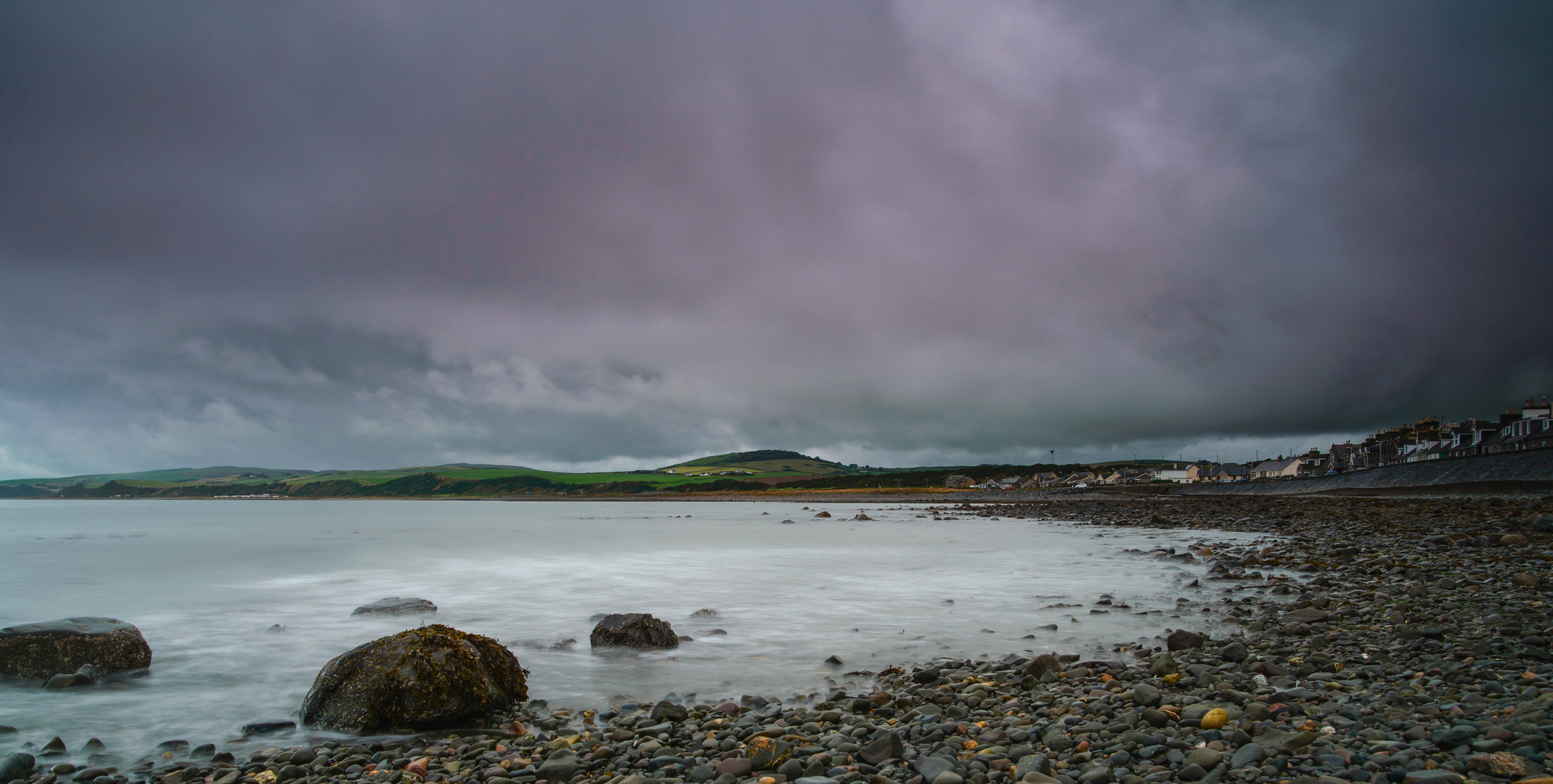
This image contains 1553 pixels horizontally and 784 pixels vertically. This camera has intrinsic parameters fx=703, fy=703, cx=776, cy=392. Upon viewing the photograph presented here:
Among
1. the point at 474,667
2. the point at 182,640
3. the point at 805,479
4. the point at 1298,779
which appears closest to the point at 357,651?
the point at 474,667

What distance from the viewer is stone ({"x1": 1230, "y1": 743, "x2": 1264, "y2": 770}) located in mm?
4199

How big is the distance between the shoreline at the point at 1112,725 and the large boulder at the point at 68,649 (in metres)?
2.76

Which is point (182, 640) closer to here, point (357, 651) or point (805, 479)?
point (357, 651)

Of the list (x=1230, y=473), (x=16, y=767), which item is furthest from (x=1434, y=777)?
(x=1230, y=473)

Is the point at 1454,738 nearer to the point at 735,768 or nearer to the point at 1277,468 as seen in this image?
the point at 735,768

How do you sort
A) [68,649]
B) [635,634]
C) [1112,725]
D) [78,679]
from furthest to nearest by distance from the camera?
1. [635,634]
2. [68,649]
3. [78,679]
4. [1112,725]

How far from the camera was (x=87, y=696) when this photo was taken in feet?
24.5

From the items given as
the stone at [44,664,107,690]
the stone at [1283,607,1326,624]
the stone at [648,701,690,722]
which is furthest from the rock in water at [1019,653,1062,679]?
the stone at [44,664,107,690]

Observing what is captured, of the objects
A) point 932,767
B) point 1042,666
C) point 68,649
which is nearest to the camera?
point 932,767

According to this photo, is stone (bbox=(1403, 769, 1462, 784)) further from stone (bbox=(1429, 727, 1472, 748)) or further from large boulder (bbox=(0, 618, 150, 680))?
large boulder (bbox=(0, 618, 150, 680))

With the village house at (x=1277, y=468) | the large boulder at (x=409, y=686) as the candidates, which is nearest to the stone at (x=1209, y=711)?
the large boulder at (x=409, y=686)

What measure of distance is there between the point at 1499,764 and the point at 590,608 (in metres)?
13.0

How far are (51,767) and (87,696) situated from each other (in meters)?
2.62

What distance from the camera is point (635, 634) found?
9758mm
